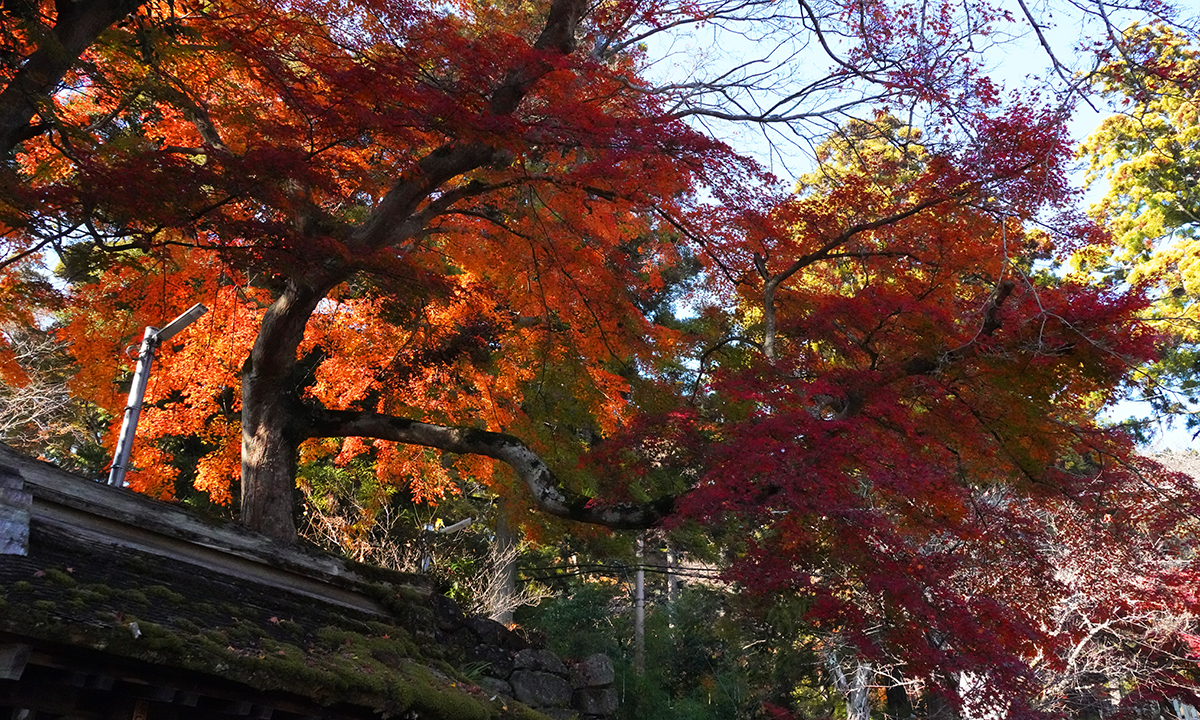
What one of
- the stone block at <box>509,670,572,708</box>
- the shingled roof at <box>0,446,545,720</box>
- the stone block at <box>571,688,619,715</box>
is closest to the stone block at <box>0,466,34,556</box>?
the shingled roof at <box>0,446,545,720</box>

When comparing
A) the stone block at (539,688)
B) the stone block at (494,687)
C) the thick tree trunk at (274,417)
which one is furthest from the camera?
the thick tree trunk at (274,417)

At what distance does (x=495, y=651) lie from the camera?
26.8 feet

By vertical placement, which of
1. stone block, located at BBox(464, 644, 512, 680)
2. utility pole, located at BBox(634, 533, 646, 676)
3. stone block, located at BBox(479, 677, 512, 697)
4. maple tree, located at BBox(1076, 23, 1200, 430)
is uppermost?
maple tree, located at BBox(1076, 23, 1200, 430)

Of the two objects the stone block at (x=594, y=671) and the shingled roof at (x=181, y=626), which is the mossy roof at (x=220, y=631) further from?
the stone block at (x=594, y=671)

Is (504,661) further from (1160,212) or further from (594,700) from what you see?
(1160,212)

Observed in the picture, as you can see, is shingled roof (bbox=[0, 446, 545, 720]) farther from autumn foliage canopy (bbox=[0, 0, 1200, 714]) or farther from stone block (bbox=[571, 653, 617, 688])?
stone block (bbox=[571, 653, 617, 688])

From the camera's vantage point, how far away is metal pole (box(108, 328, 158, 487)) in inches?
340

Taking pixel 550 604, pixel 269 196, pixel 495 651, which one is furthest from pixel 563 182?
pixel 550 604

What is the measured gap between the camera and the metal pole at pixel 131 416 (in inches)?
340

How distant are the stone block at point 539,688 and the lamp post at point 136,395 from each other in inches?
178

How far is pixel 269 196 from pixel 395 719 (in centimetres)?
440

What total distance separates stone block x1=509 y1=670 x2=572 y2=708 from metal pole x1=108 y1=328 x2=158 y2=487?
446 cm

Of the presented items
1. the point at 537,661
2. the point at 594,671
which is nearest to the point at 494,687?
the point at 537,661

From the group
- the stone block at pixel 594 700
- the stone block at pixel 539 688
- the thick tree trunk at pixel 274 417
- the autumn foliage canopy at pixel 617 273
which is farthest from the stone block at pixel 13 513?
the stone block at pixel 594 700
